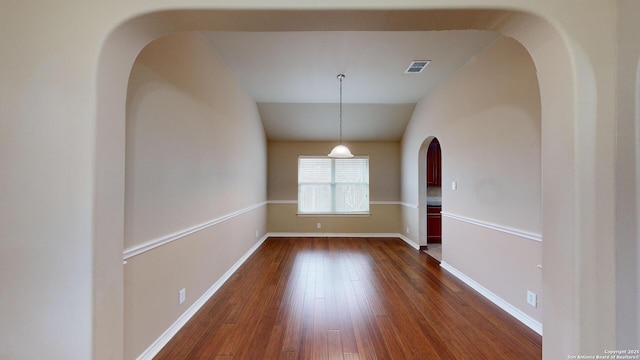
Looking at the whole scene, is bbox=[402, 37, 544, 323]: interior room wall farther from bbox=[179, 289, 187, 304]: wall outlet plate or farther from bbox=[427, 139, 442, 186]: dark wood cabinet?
bbox=[179, 289, 187, 304]: wall outlet plate

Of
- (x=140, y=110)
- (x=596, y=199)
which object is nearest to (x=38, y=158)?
(x=140, y=110)

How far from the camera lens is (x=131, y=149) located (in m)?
1.70

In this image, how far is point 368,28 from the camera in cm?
138

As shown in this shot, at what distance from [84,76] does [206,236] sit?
77.1 inches

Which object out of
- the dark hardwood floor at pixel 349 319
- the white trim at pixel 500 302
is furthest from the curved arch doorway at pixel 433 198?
the dark hardwood floor at pixel 349 319

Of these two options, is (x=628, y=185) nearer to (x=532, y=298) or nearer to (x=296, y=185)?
(x=532, y=298)

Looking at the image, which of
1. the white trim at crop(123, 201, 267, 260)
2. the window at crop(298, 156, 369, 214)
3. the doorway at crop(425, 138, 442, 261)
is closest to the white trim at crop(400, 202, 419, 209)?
the doorway at crop(425, 138, 442, 261)

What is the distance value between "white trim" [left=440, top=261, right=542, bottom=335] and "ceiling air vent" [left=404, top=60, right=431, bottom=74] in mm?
2786

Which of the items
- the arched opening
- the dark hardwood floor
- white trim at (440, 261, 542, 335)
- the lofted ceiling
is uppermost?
→ the lofted ceiling

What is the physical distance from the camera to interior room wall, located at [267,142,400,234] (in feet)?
20.7

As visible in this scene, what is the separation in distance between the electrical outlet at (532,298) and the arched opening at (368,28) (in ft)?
3.84

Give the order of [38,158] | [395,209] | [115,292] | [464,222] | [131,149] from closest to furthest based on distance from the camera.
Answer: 1. [38,158]
2. [115,292]
3. [131,149]
4. [464,222]
5. [395,209]

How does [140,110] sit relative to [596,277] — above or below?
above

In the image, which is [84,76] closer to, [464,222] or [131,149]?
[131,149]
